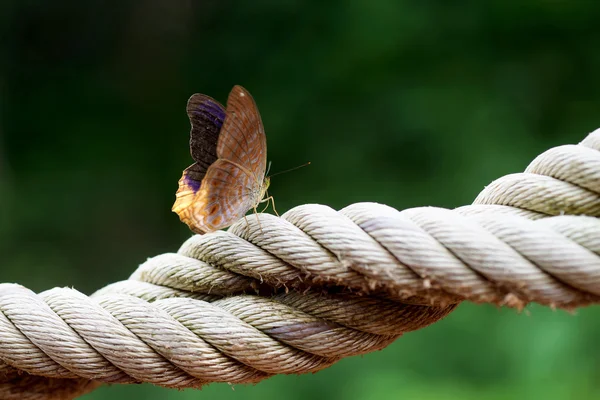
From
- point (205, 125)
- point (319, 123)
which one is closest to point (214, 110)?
point (205, 125)

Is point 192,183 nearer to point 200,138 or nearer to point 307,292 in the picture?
point 200,138

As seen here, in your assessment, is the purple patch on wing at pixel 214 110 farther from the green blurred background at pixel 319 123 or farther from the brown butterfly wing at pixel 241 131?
the green blurred background at pixel 319 123

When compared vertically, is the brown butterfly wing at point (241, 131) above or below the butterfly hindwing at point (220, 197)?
above

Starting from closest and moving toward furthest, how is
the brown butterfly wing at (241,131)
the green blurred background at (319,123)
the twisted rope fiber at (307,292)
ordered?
the twisted rope fiber at (307,292) → the brown butterfly wing at (241,131) → the green blurred background at (319,123)

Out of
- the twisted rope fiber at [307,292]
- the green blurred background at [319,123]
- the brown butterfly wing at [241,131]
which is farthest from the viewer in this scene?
the green blurred background at [319,123]

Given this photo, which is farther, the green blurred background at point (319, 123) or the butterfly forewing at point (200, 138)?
the green blurred background at point (319, 123)

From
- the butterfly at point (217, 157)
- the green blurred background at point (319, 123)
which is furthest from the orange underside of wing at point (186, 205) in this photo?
the green blurred background at point (319, 123)

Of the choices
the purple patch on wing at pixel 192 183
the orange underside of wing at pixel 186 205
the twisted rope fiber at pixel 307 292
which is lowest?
the twisted rope fiber at pixel 307 292

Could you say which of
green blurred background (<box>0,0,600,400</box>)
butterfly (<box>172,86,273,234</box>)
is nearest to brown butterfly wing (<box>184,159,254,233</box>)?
butterfly (<box>172,86,273,234</box>)
